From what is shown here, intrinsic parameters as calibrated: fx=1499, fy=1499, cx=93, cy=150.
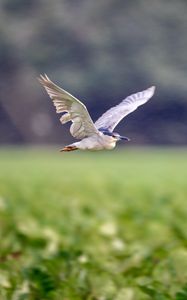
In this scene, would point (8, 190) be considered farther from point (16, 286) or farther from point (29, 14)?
point (29, 14)

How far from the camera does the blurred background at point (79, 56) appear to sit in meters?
12.9

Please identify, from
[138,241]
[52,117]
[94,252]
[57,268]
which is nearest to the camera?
[57,268]

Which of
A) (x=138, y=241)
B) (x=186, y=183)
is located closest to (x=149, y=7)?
(x=186, y=183)

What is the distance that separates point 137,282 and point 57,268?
0.36 metres

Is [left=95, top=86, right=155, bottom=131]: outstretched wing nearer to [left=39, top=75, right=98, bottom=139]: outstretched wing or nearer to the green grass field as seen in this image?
[left=39, top=75, right=98, bottom=139]: outstretched wing

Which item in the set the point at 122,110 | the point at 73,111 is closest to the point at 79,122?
the point at 73,111

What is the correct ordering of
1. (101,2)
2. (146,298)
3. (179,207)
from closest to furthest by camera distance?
(146,298) → (179,207) → (101,2)

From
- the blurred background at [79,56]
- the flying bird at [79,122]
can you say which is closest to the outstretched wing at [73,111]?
the flying bird at [79,122]

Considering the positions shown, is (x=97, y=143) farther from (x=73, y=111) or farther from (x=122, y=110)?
(x=122, y=110)

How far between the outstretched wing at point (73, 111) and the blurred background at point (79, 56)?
7709mm

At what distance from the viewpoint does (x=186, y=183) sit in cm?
1017

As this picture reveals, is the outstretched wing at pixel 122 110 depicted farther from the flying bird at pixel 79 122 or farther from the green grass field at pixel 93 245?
the green grass field at pixel 93 245

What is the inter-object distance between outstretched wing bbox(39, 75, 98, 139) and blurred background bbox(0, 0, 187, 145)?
771 centimetres

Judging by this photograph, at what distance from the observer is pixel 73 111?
332cm
